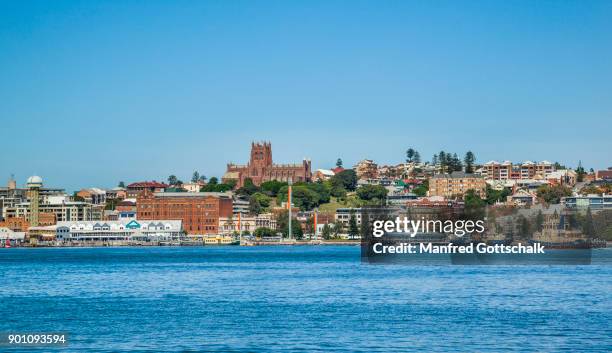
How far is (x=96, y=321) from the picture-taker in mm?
27297

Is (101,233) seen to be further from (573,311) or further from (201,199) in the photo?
(573,311)

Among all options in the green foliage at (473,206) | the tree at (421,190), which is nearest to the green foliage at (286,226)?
the green foliage at (473,206)

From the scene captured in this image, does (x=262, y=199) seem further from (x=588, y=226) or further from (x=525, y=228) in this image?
(x=525, y=228)

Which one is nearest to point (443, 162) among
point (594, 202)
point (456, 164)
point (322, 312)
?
point (456, 164)

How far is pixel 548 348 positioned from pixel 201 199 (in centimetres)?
11946

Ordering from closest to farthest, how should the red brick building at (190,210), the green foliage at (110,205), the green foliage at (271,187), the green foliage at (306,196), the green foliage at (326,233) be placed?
the green foliage at (326,233) → the red brick building at (190,210) → the green foliage at (306,196) → the green foliage at (110,205) → the green foliage at (271,187)

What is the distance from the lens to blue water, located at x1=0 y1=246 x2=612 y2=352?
2302 cm

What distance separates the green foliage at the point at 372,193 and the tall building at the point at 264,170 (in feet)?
53.3

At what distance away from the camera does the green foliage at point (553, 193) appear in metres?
141

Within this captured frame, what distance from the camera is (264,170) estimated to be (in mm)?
178250

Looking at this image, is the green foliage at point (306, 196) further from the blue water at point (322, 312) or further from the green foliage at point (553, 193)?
the blue water at point (322, 312)

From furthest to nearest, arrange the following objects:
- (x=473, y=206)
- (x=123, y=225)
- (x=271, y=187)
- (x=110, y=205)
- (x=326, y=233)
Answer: (x=271, y=187), (x=110, y=205), (x=326, y=233), (x=123, y=225), (x=473, y=206)

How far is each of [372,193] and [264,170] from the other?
910 inches

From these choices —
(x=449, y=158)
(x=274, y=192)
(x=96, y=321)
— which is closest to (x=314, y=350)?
(x=96, y=321)
